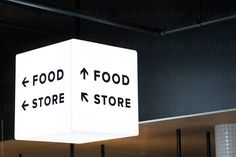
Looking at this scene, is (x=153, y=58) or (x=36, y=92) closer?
(x=36, y=92)

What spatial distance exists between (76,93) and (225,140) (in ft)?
12.5

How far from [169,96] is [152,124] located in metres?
0.50

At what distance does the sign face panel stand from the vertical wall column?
336cm

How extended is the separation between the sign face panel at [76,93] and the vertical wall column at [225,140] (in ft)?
11.0

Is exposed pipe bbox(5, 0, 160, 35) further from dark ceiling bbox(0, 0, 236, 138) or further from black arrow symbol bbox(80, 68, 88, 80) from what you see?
black arrow symbol bbox(80, 68, 88, 80)

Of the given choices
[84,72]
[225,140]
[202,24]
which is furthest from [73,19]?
[84,72]

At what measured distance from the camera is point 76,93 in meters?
3.33

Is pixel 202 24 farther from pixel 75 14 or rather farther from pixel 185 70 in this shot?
pixel 75 14

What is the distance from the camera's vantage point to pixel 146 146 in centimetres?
934

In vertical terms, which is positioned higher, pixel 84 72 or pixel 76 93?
pixel 84 72

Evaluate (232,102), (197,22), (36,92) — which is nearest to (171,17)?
(197,22)

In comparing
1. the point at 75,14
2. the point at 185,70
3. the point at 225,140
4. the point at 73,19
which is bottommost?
the point at 225,140

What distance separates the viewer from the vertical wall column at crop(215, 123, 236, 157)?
22.2 ft

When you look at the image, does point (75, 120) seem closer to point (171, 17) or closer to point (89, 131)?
point (89, 131)
